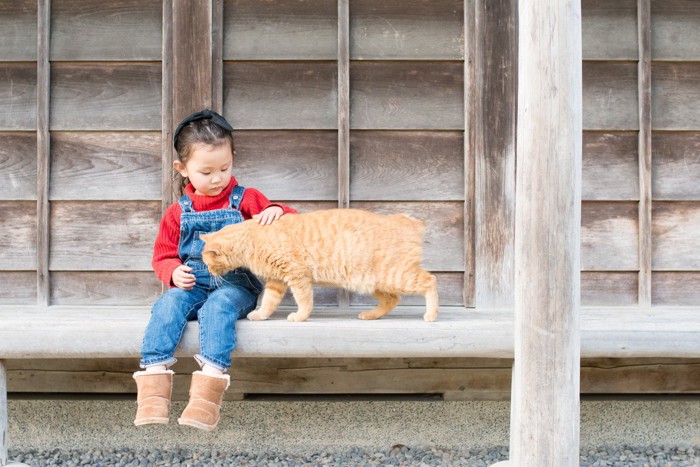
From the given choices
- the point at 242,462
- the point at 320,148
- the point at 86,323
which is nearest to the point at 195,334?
the point at 86,323

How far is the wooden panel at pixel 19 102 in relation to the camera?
10.6 feet

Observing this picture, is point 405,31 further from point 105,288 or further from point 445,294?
point 105,288

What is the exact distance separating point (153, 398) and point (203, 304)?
41 cm

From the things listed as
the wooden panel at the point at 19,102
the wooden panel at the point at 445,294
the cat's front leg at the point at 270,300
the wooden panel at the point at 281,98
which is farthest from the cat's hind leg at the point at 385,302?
the wooden panel at the point at 19,102

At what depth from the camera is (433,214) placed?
3.23m

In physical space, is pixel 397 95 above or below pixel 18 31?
below

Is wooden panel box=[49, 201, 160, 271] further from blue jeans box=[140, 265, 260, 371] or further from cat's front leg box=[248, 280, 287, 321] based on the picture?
cat's front leg box=[248, 280, 287, 321]

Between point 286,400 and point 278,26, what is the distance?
193 cm

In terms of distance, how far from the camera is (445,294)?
127 inches

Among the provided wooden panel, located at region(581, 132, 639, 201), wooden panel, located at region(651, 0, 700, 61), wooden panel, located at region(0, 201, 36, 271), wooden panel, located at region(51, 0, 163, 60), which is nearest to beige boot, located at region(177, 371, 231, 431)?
wooden panel, located at region(0, 201, 36, 271)

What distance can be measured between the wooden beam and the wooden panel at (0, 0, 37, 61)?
248 centimetres

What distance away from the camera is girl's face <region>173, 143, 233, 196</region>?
2571 mm

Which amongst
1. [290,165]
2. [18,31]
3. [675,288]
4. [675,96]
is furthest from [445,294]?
Result: [18,31]

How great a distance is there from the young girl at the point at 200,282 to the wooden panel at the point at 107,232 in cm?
47
